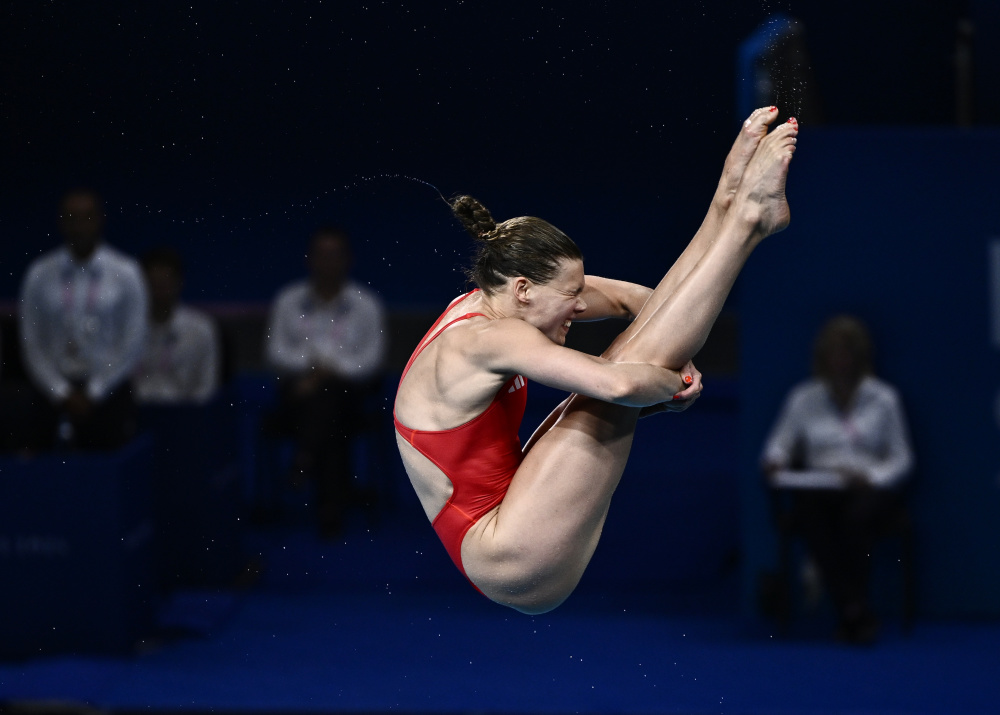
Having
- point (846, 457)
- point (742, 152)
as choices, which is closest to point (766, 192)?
point (742, 152)

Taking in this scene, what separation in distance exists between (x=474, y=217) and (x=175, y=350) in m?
3.33

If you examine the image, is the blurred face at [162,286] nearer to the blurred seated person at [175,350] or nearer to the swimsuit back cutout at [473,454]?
the blurred seated person at [175,350]

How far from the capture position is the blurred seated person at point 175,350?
559 cm

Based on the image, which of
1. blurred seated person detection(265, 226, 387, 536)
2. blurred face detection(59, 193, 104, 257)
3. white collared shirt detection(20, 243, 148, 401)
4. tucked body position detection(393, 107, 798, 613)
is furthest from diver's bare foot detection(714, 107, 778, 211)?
white collared shirt detection(20, 243, 148, 401)

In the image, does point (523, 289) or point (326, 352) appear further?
point (326, 352)

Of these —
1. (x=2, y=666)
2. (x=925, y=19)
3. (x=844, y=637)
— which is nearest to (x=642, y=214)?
(x=925, y=19)

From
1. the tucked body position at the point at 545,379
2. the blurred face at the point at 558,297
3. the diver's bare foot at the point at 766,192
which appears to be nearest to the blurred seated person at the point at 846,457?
the tucked body position at the point at 545,379

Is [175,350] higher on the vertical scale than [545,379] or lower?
lower

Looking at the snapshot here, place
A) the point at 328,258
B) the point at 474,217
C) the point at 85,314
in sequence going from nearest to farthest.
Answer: the point at 474,217 → the point at 85,314 → the point at 328,258

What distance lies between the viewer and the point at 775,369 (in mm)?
5309

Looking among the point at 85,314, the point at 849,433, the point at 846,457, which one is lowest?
the point at 846,457

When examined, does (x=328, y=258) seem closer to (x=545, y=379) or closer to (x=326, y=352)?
(x=326, y=352)

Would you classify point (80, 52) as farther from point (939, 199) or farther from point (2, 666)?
point (939, 199)

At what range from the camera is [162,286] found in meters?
5.59
